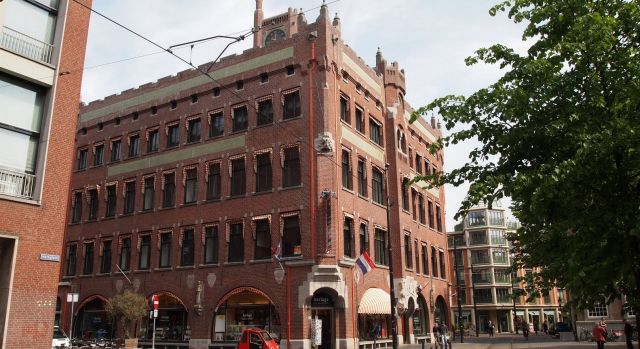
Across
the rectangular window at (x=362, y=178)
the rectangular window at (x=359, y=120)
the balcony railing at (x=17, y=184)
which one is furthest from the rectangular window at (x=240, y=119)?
the balcony railing at (x=17, y=184)

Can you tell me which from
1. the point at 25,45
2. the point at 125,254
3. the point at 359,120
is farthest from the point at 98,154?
the point at 25,45

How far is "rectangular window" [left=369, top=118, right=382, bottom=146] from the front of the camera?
36.8 meters

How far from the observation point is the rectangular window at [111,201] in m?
39.0

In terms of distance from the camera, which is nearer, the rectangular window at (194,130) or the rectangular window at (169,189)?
the rectangular window at (194,130)

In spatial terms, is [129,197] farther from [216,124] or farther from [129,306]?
[129,306]

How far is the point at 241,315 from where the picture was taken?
30.8 meters

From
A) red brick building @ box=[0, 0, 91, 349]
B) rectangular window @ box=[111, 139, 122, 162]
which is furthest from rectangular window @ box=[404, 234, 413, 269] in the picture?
red brick building @ box=[0, 0, 91, 349]

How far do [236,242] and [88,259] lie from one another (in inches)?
549

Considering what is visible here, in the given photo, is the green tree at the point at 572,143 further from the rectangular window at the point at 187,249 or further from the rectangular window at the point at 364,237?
the rectangular window at the point at 187,249

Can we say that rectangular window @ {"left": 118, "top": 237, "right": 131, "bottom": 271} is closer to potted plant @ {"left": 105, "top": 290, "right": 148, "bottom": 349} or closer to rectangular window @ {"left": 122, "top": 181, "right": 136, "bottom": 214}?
rectangular window @ {"left": 122, "top": 181, "right": 136, "bottom": 214}

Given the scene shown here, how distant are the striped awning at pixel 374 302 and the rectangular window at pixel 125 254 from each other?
16061 mm

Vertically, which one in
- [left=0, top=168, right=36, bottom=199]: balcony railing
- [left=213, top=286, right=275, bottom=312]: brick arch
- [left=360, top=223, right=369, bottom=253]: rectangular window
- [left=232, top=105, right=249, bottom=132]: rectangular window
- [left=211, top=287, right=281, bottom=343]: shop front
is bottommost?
[left=211, top=287, right=281, bottom=343]: shop front

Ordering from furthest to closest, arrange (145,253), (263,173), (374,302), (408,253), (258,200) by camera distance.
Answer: (408,253)
(145,253)
(263,173)
(374,302)
(258,200)

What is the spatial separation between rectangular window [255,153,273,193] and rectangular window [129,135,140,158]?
11181 mm
